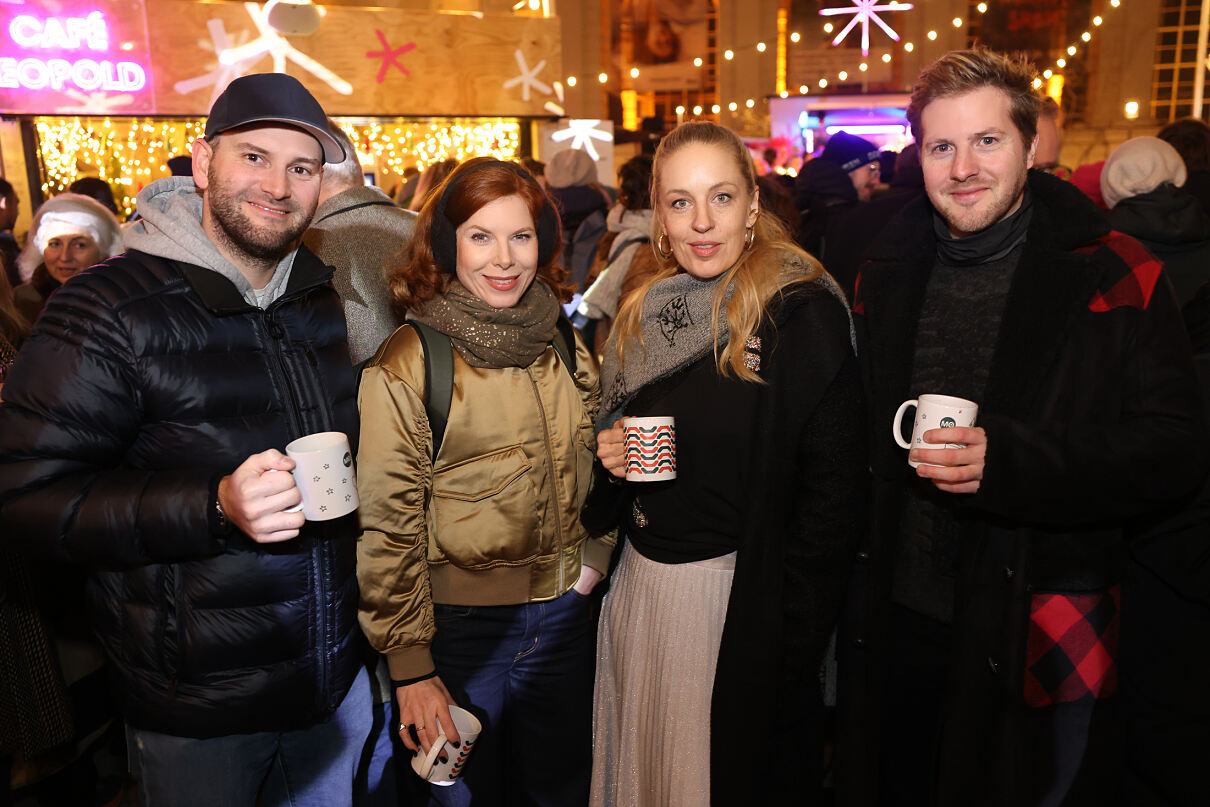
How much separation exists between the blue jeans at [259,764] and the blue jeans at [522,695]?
0.26 metres

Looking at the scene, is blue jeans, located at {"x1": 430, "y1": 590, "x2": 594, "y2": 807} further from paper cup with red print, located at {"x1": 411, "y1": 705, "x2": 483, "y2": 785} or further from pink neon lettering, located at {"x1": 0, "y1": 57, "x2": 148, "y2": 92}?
pink neon lettering, located at {"x1": 0, "y1": 57, "x2": 148, "y2": 92}

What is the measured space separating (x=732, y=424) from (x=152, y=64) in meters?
8.11

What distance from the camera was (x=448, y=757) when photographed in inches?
74.7

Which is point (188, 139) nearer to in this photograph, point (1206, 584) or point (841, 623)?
point (841, 623)

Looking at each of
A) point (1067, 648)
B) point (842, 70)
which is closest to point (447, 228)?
point (1067, 648)

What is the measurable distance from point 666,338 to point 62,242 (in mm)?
3422

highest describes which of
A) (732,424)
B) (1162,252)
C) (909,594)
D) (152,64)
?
(152,64)

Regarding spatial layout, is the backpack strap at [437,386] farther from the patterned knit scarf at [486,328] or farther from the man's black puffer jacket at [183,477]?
the man's black puffer jacket at [183,477]

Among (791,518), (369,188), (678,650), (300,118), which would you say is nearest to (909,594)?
(791,518)

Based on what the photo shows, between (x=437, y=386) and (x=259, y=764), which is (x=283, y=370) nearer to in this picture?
(x=437, y=386)

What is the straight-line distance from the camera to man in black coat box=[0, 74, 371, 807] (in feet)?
5.17

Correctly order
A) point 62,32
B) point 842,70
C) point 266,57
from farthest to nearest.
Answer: point 842,70 < point 266,57 < point 62,32

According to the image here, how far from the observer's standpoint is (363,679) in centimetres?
216

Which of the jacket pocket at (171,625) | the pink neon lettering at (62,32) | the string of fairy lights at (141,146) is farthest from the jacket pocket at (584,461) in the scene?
the pink neon lettering at (62,32)
